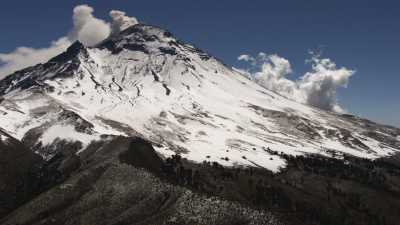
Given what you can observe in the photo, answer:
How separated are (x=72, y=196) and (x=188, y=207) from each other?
52.1m

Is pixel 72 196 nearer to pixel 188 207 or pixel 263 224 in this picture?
pixel 188 207

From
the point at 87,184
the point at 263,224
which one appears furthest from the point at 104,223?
the point at 263,224

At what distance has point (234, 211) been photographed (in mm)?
132000

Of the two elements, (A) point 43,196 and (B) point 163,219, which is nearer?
(B) point 163,219

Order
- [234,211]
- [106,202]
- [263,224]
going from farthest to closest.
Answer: [106,202] → [234,211] → [263,224]

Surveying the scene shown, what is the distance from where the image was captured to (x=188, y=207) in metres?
137

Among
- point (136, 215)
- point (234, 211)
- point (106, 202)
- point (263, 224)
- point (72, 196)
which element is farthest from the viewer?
point (72, 196)

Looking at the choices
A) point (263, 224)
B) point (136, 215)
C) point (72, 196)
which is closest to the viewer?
point (263, 224)

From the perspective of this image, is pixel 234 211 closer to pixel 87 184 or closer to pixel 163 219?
pixel 163 219

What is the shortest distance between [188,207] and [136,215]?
18056 millimetres

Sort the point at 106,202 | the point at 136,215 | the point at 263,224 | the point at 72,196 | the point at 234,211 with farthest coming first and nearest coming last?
the point at 72,196 → the point at 106,202 → the point at 136,215 → the point at 234,211 → the point at 263,224

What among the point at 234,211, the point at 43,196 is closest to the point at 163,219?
the point at 234,211

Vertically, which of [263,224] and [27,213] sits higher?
[263,224]

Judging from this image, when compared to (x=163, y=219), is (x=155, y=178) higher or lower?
higher
